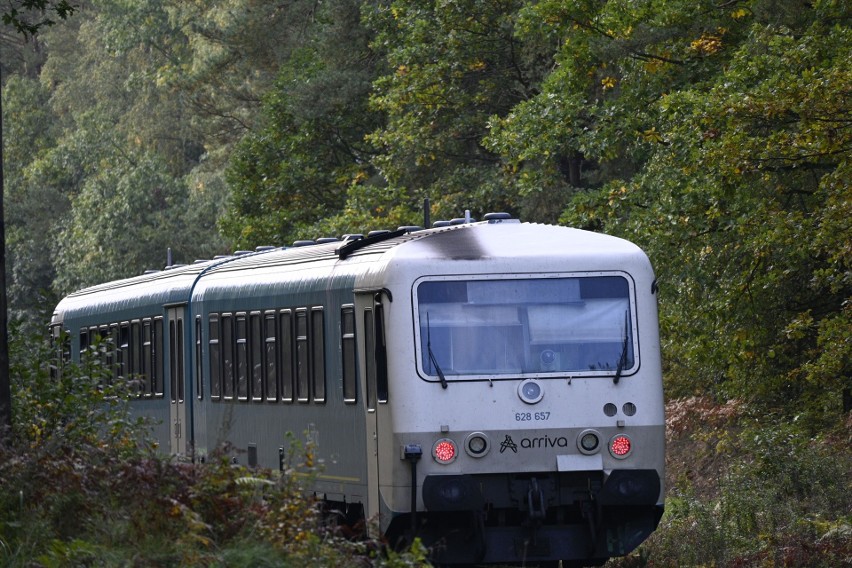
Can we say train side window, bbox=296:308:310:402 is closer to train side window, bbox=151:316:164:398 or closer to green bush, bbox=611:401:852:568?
green bush, bbox=611:401:852:568

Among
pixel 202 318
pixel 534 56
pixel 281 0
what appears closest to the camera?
pixel 202 318

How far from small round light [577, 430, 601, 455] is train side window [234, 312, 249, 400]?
4.89 metres

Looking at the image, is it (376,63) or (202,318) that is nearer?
(202,318)

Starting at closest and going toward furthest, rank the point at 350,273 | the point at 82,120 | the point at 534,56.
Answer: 1. the point at 350,273
2. the point at 534,56
3. the point at 82,120

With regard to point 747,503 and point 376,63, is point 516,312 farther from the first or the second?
point 376,63

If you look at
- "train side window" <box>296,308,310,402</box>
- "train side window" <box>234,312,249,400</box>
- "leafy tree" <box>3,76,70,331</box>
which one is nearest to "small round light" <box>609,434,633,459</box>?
"train side window" <box>296,308,310,402</box>

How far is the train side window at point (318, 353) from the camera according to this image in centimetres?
1518

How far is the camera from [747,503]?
1667 cm

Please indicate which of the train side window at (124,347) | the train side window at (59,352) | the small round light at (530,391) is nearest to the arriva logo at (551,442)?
the small round light at (530,391)

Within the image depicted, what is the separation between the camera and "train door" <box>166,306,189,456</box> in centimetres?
2011

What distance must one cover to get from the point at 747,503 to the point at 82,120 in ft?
172

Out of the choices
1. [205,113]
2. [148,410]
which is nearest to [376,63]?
[205,113]

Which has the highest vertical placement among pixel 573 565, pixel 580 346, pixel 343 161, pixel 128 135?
pixel 128 135

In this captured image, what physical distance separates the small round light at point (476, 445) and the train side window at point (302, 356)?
270cm
